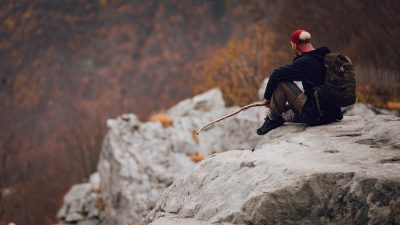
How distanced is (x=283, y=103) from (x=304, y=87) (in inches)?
19.4

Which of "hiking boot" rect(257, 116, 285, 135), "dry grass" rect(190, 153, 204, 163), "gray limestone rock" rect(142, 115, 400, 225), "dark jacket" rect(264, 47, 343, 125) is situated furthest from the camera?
"dry grass" rect(190, 153, 204, 163)

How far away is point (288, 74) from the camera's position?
6.95 metres

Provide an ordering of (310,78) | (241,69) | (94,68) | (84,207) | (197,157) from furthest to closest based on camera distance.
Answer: (94,68) → (241,69) → (84,207) → (197,157) → (310,78)

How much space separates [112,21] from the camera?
51688mm

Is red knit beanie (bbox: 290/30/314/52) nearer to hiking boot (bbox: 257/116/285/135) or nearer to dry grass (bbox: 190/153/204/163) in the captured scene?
hiking boot (bbox: 257/116/285/135)

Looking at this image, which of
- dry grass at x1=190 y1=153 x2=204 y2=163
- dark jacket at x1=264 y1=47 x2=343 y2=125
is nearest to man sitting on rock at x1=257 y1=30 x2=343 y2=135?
dark jacket at x1=264 y1=47 x2=343 y2=125

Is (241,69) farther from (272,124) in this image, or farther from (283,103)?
(283,103)

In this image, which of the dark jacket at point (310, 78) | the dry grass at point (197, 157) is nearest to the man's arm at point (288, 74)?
the dark jacket at point (310, 78)

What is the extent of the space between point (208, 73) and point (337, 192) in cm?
2612

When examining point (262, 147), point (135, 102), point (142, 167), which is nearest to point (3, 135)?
point (135, 102)

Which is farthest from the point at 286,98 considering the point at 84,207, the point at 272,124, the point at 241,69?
the point at 241,69

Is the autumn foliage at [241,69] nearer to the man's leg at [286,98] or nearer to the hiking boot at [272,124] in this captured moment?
the hiking boot at [272,124]

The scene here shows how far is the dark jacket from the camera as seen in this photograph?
676cm

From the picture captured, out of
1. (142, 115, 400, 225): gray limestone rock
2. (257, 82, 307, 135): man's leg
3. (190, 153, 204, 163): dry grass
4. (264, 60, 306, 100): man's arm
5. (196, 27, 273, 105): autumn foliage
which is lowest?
(142, 115, 400, 225): gray limestone rock
